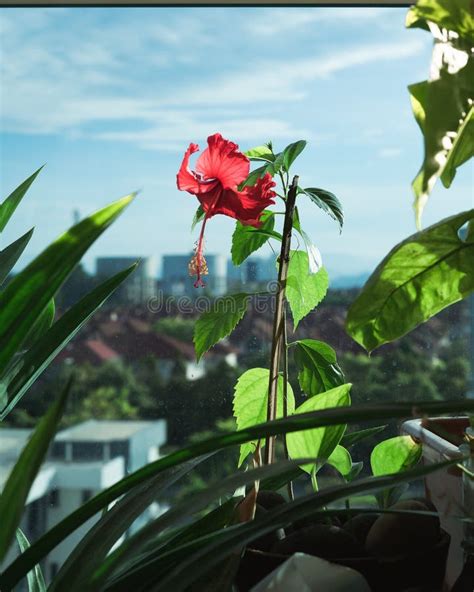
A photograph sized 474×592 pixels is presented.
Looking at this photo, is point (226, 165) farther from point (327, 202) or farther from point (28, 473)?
point (28, 473)

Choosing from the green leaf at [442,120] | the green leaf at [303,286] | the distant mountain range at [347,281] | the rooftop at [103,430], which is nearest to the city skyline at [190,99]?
the distant mountain range at [347,281]

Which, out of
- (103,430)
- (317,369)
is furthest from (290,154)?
(103,430)

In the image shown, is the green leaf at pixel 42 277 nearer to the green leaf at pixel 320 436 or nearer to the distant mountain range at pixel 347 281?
the green leaf at pixel 320 436

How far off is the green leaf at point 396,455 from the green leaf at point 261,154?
0.21 m

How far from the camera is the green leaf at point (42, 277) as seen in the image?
32cm

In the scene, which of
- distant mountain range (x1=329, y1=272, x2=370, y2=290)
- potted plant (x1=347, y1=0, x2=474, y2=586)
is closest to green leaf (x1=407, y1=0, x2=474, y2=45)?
potted plant (x1=347, y1=0, x2=474, y2=586)

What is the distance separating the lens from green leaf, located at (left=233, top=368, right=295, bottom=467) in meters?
0.56

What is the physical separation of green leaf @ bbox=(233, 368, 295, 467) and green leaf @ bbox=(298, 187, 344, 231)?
0.42 feet

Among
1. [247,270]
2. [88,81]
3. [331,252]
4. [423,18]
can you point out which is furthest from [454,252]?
[88,81]

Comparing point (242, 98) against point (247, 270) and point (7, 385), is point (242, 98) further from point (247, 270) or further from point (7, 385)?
point (7, 385)

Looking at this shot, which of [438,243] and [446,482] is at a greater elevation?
[438,243]

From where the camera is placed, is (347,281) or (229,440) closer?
(229,440)

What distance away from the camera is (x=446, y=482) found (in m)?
0.49

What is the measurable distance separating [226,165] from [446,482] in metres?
0.25
